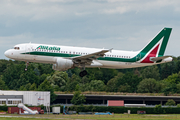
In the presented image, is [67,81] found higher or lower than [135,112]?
higher

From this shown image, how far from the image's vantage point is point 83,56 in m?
63.4

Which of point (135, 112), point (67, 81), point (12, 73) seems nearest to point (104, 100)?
point (135, 112)

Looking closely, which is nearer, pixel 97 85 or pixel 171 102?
pixel 171 102

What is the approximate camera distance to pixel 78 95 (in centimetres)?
11038

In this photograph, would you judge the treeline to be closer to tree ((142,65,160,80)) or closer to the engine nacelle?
tree ((142,65,160,80))

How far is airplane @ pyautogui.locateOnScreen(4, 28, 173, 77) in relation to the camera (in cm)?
6378

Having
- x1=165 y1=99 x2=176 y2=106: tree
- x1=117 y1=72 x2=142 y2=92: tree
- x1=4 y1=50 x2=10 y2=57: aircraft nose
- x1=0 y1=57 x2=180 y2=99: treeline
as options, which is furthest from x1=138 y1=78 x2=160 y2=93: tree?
x1=4 y1=50 x2=10 y2=57: aircraft nose

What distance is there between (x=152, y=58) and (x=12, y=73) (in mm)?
115549

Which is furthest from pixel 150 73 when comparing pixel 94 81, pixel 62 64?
pixel 62 64

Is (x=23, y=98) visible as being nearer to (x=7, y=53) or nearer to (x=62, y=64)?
(x=7, y=53)

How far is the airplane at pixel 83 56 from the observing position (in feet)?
209

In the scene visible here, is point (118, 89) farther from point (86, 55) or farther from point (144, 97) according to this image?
point (86, 55)

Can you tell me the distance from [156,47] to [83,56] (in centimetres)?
1620

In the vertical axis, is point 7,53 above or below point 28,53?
above
